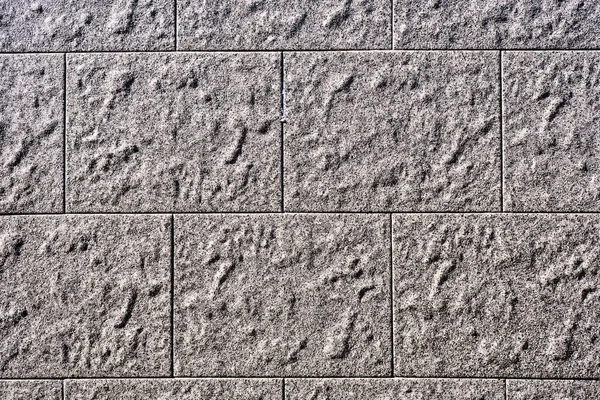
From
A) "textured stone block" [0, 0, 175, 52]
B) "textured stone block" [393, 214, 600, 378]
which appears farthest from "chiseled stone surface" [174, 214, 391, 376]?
"textured stone block" [0, 0, 175, 52]

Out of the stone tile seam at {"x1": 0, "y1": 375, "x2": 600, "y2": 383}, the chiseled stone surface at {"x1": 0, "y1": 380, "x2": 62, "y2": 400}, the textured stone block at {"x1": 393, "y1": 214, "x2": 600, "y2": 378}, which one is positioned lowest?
the chiseled stone surface at {"x1": 0, "y1": 380, "x2": 62, "y2": 400}

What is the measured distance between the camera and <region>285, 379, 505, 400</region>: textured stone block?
300 cm

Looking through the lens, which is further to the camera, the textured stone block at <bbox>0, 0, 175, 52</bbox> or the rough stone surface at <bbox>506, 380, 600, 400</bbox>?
the textured stone block at <bbox>0, 0, 175, 52</bbox>

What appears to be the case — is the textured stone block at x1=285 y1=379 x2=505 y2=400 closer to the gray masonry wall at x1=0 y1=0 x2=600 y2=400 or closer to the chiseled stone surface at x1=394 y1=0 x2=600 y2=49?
the gray masonry wall at x1=0 y1=0 x2=600 y2=400

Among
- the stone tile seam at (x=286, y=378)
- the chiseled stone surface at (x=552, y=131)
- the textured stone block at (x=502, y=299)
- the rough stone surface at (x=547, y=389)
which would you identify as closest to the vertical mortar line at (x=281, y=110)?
the textured stone block at (x=502, y=299)

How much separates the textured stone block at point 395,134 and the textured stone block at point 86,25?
0.87m

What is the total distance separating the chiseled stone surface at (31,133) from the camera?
10.1 ft

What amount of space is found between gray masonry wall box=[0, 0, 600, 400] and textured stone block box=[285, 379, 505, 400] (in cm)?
1

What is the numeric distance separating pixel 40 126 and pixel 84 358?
1.34 meters

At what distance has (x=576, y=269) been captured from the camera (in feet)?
9.84

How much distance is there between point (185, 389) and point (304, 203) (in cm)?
123

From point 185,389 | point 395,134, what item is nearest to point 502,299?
point 395,134

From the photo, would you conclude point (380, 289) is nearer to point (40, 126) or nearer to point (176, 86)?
point (176, 86)

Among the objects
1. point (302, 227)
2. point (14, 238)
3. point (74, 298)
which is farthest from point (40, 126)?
point (302, 227)
